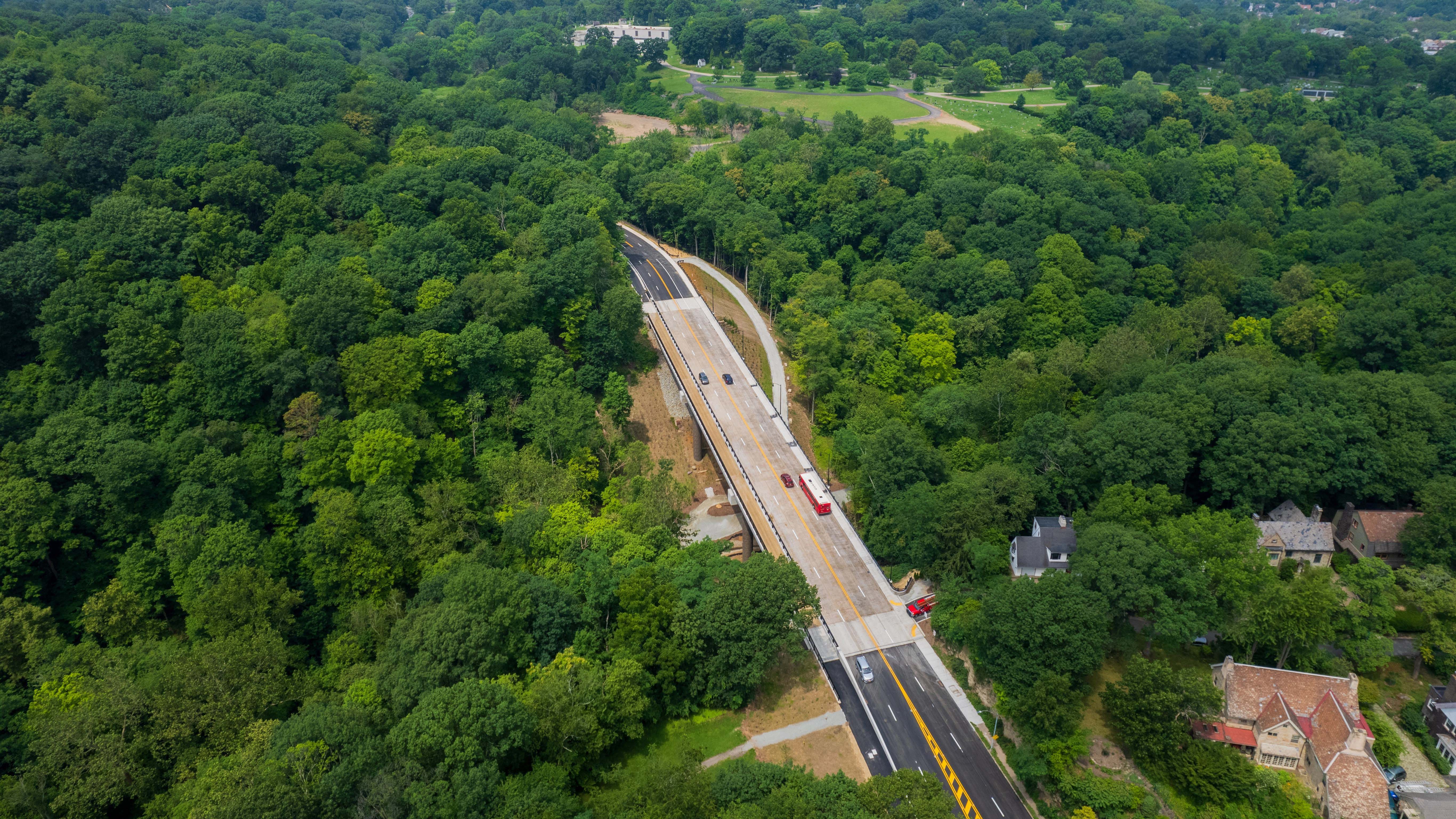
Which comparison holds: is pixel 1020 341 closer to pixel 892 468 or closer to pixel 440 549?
pixel 892 468

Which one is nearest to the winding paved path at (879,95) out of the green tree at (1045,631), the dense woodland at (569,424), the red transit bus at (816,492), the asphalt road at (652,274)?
the dense woodland at (569,424)

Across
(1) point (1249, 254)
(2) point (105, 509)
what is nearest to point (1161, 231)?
(1) point (1249, 254)

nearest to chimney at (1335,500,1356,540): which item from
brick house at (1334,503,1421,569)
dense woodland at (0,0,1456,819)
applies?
brick house at (1334,503,1421,569)

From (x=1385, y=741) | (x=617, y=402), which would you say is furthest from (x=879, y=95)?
(x=1385, y=741)

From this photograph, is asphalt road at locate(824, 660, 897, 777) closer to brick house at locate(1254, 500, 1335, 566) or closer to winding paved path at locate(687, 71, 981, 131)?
brick house at locate(1254, 500, 1335, 566)

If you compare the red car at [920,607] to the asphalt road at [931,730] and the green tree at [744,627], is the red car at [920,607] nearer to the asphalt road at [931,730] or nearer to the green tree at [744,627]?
the asphalt road at [931,730]

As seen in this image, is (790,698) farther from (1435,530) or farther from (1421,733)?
(1435,530)
